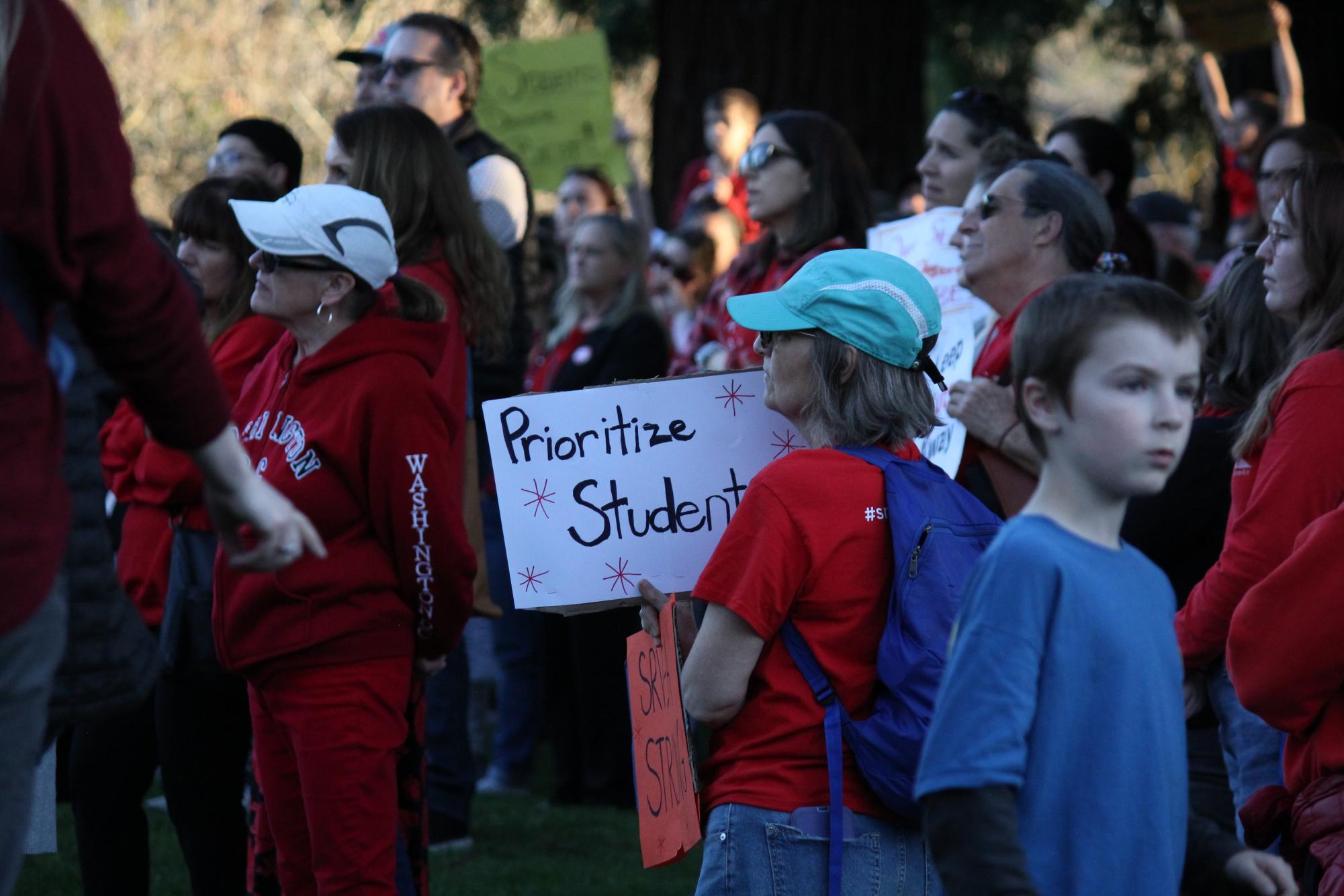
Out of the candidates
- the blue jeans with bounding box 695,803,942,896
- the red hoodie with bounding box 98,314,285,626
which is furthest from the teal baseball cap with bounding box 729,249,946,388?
the red hoodie with bounding box 98,314,285,626

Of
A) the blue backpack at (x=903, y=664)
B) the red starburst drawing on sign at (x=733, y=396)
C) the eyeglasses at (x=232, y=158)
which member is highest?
the eyeglasses at (x=232, y=158)

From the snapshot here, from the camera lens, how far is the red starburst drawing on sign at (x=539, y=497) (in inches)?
138

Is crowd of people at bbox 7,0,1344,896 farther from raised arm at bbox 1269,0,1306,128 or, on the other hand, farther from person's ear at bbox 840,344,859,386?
raised arm at bbox 1269,0,1306,128

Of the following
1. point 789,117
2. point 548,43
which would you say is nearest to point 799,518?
point 789,117

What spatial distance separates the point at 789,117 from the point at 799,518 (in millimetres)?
2573

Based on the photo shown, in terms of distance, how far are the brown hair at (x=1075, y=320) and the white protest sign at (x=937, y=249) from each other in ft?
7.04

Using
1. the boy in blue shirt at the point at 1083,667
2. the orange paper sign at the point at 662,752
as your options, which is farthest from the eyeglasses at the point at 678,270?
the boy in blue shirt at the point at 1083,667

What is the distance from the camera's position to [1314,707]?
2930 mm

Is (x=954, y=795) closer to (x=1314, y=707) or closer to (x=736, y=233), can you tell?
(x=1314, y=707)

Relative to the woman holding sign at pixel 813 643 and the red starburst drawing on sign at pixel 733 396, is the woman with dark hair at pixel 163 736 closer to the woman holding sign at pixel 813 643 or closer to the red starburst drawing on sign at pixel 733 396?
the red starburst drawing on sign at pixel 733 396

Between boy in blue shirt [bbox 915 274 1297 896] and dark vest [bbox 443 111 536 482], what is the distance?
3.11 meters

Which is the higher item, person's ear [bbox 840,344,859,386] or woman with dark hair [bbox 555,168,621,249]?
woman with dark hair [bbox 555,168,621,249]

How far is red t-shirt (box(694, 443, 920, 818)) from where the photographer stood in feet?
9.25

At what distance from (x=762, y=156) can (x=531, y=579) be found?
2.06 m
